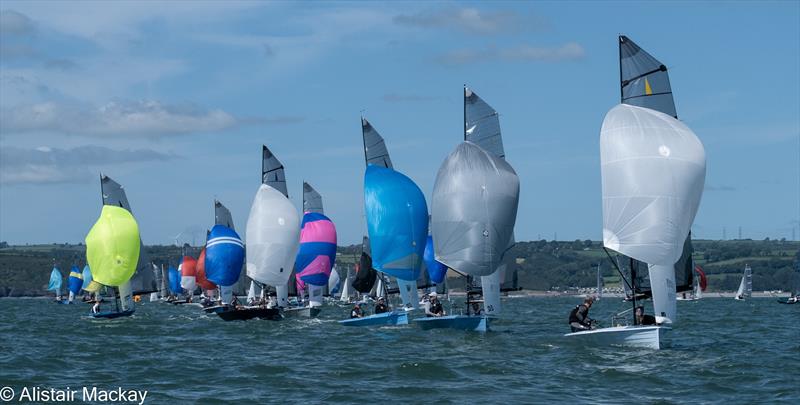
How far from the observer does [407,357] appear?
3912cm

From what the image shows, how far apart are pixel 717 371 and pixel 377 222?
22.6 m

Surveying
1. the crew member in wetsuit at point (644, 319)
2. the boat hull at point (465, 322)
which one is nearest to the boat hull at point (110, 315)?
the boat hull at point (465, 322)

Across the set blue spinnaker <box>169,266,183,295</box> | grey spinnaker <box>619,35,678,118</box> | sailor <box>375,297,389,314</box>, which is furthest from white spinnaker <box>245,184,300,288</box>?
blue spinnaker <box>169,266,183,295</box>

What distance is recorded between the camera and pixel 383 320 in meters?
55.7

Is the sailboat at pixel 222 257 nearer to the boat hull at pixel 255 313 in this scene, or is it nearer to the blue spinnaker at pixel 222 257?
the blue spinnaker at pixel 222 257

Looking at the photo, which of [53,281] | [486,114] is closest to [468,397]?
[486,114]

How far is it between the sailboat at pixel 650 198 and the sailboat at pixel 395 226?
52.1 feet

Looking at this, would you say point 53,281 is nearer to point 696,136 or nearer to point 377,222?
point 377,222

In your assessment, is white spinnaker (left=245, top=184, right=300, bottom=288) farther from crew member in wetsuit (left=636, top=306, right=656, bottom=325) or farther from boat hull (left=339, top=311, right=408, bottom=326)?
crew member in wetsuit (left=636, top=306, right=656, bottom=325)

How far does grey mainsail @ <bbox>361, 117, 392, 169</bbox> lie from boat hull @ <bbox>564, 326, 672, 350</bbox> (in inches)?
954

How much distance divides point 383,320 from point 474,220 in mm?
10671

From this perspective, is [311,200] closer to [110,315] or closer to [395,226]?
[110,315]

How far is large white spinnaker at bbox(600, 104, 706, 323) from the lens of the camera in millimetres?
37375

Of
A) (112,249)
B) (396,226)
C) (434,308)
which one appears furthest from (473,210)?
(112,249)
